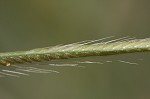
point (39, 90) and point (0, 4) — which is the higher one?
point (0, 4)

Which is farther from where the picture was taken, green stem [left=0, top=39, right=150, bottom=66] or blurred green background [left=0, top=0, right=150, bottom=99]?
blurred green background [left=0, top=0, right=150, bottom=99]

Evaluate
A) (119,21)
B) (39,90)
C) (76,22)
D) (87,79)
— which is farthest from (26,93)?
(119,21)

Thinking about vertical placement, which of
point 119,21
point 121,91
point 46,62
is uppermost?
point 119,21

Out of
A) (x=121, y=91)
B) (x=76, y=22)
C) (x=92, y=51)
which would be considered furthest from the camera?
(x=76, y=22)

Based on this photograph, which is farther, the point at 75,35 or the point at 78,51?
the point at 75,35

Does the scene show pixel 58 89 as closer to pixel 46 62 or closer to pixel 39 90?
pixel 39 90

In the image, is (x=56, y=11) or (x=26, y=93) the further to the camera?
(x=56, y=11)

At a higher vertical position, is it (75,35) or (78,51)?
(75,35)

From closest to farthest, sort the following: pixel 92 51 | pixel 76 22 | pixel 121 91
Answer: pixel 92 51 < pixel 121 91 < pixel 76 22
